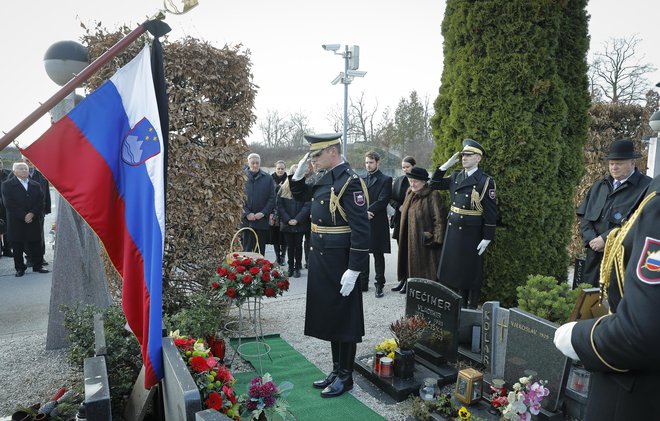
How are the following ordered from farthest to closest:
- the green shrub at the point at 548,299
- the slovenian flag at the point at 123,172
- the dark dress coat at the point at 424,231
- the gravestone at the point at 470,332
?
1. the dark dress coat at the point at 424,231
2. the gravestone at the point at 470,332
3. the green shrub at the point at 548,299
4. the slovenian flag at the point at 123,172

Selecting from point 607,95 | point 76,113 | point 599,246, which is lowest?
point 599,246

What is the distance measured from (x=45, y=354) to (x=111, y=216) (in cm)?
309

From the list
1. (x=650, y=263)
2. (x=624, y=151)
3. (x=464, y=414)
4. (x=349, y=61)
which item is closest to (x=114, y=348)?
(x=464, y=414)

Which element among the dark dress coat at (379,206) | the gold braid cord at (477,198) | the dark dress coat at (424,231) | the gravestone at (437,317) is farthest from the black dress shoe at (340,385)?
the dark dress coat at (379,206)

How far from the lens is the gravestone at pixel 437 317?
435 cm

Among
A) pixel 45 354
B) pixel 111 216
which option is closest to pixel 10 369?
pixel 45 354

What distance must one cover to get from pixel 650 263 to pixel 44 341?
19.5 feet

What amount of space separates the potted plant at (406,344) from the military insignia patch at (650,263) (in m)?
2.93

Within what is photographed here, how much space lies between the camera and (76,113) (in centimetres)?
270

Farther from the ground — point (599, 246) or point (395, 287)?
point (599, 246)

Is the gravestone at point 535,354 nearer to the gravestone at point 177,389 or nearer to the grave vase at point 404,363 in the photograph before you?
the grave vase at point 404,363

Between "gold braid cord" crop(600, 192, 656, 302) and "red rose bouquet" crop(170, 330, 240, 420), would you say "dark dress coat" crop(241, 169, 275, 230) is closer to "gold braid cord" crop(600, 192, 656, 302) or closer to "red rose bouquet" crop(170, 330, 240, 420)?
"red rose bouquet" crop(170, 330, 240, 420)

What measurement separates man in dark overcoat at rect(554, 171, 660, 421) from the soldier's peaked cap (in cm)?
248

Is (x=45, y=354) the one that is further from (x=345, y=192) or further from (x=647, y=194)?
(x=647, y=194)
